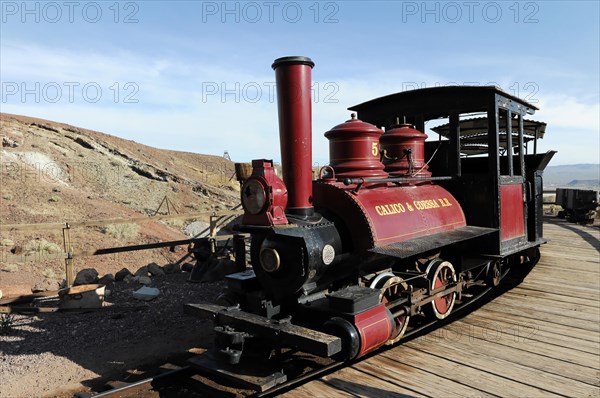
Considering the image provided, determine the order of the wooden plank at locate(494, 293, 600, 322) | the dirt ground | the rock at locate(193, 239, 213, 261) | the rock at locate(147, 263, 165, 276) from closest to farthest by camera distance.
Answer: the dirt ground
the wooden plank at locate(494, 293, 600, 322)
the rock at locate(193, 239, 213, 261)
the rock at locate(147, 263, 165, 276)

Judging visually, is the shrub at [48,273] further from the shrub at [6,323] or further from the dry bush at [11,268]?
the shrub at [6,323]

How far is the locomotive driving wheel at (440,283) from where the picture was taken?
535 cm

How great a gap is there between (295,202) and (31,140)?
1222 inches

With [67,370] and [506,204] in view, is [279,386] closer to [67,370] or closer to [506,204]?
[67,370]

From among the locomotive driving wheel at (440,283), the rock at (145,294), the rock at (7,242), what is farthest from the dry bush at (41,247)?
the locomotive driving wheel at (440,283)

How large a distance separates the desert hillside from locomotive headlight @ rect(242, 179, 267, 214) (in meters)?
9.70

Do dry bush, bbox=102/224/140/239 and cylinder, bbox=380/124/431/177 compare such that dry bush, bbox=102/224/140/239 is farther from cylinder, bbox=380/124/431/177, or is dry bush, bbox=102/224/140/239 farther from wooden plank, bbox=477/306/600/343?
wooden plank, bbox=477/306/600/343

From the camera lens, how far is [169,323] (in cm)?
629

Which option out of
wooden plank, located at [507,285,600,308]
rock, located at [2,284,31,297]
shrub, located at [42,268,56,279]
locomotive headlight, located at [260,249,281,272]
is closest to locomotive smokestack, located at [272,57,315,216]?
locomotive headlight, located at [260,249,281,272]

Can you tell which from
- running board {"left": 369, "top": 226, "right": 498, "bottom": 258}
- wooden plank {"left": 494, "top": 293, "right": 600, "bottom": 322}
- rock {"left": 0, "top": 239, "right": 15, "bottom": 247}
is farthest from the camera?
rock {"left": 0, "top": 239, "right": 15, "bottom": 247}

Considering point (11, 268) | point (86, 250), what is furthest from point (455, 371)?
point (86, 250)

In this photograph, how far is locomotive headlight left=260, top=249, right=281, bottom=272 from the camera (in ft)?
13.5

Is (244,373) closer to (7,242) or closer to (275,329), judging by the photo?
(275,329)

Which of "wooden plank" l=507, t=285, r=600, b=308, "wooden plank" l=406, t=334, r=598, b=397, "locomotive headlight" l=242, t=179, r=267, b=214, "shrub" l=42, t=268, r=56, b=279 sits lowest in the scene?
"shrub" l=42, t=268, r=56, b=279
